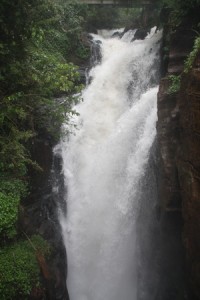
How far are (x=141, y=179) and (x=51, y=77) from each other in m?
4.25

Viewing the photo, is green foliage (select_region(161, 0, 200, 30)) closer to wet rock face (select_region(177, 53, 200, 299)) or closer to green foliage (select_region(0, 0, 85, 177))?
wet rock face (select_region(177, 53, 200, 299))

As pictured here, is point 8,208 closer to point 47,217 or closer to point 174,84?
point 47,217

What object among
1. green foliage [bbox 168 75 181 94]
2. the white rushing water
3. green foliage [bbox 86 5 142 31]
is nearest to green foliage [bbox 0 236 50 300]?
the white rushing water

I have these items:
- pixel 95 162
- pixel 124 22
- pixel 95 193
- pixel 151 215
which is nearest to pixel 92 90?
pixel 95 162

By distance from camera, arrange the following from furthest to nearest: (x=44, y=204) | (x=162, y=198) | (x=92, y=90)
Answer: (x=92, y=90)
(x=44, y=204)
(x=162, y=198)

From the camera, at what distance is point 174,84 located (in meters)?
9.80

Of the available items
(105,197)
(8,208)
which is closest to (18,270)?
(8,208)

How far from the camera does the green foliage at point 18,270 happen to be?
25.5ft

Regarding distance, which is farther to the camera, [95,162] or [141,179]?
[95,162]

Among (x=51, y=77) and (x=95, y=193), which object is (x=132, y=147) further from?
(x=51, y=77)

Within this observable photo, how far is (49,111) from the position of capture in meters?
10.8

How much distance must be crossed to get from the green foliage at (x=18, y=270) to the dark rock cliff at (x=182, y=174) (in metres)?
3.82

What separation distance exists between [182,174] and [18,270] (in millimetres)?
4770

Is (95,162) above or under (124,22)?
under
